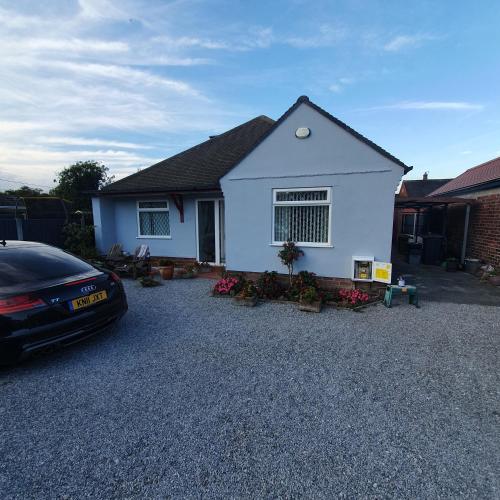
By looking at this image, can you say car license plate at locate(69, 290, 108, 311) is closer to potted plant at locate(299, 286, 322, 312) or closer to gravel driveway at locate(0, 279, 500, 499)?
gravel driveway at locate(0, 279, 500, 499)

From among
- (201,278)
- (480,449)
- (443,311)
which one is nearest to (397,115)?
(443,311)

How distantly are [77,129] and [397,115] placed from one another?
11.3 metres

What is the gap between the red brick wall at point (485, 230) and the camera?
8.20m

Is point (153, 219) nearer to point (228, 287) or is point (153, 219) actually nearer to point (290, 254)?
point (228, 287)

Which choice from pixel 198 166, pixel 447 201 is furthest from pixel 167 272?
pixel 447 201

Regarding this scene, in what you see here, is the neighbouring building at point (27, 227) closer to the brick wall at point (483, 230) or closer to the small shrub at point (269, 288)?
the small shrub at point (269, 288)

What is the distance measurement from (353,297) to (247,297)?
2.25 m

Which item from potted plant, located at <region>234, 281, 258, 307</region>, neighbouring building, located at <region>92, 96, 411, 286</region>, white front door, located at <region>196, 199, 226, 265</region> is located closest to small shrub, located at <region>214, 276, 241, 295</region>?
potted plant, located at <region>234, 281, 258, 307</region>

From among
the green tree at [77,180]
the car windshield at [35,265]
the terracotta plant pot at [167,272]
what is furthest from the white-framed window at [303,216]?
the green tree at [77,180]

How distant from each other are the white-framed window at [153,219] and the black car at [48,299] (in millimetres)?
4899

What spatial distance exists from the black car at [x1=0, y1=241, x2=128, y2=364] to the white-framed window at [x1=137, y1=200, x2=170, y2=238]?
193 inches

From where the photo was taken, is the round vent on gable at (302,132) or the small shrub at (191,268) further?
the small shrub at (191,268)

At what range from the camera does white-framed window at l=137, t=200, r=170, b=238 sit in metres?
9.07

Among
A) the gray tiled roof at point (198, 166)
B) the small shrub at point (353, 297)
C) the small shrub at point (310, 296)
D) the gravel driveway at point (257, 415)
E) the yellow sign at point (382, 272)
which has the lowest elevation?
the gravel driveway at point (257, 415)
